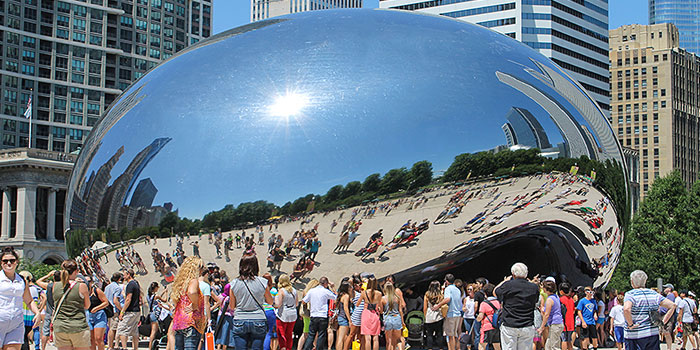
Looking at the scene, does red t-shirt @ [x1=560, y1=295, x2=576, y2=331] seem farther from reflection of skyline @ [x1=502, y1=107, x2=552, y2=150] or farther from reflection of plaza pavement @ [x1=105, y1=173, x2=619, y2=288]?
reflection of skyline @ [x1=502, y1=107, x2=552, y2=150]

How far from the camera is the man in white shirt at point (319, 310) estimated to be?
1116cm

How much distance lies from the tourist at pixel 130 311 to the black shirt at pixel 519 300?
16.6 ft

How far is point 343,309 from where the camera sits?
11656 mm

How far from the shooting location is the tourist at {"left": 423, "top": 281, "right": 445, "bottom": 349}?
1159 cm

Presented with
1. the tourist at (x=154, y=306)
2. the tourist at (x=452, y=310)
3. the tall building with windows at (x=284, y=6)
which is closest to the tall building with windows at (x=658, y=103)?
the tall building with windows at (x=284, y=6)

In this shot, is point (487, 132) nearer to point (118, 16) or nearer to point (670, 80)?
point (118, 16)

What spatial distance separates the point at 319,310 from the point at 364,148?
2.70 m

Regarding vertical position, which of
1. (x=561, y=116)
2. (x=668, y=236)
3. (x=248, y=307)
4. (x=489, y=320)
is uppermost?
(x=561, y=116)

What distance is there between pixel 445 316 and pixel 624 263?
41.5 metres

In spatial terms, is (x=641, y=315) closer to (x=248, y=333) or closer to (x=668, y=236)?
(x=248, y=333)

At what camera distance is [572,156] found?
11.2 m

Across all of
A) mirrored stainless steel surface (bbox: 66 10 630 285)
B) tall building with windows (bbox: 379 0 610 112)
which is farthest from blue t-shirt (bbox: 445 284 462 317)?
tall building with windows (bbox: 379 0 610 112)

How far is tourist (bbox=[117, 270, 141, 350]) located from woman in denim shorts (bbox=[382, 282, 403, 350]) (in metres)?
3.38

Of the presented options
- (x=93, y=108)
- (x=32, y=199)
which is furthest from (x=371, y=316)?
(x=93, y=108)
